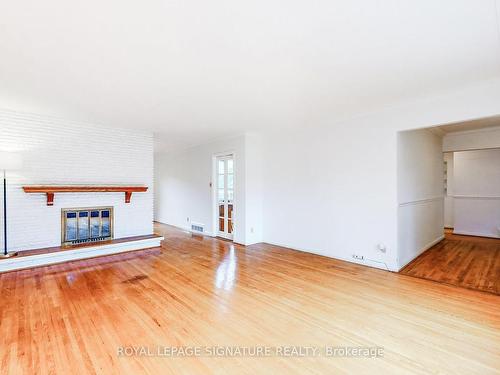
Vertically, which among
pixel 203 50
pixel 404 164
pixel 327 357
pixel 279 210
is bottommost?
pixel 327 357

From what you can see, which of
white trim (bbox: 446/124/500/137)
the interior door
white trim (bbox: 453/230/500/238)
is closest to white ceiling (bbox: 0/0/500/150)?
the interior door

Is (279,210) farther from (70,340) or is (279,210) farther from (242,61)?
(70,340)

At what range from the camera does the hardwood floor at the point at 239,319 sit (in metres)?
1.84

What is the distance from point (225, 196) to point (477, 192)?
6446mm

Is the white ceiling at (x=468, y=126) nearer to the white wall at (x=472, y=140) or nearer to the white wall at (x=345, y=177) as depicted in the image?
the white wall at (x=472, y=140)

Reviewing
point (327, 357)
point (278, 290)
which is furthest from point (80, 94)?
point (327, 357)

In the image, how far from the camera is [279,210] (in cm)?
552

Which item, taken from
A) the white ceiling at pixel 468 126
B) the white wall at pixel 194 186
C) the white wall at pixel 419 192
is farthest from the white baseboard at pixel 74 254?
the white ceiling at pixel 468 126

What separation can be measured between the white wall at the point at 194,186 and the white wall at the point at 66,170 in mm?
1553

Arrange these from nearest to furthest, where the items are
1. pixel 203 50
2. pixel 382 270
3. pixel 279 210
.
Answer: pixel 203 50
pixel 382 270
pixel 279 210

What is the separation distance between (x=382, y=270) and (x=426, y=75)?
2.75 meters

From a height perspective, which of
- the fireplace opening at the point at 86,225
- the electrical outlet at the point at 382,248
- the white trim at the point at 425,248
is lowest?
A: the white trim at the point at 425,248

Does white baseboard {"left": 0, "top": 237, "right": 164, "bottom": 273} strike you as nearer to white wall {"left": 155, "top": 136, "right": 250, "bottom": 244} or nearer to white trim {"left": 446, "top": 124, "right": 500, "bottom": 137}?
white wall {"left": 155, "top": 136, "right": 250, "bottom": 244}

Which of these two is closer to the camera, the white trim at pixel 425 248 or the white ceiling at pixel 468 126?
the white trim at pixel 425 248
